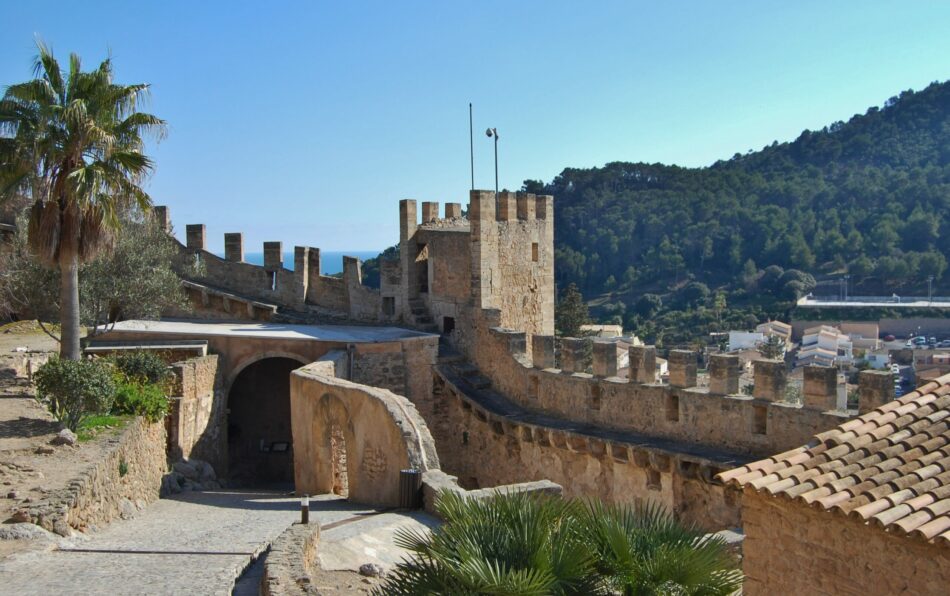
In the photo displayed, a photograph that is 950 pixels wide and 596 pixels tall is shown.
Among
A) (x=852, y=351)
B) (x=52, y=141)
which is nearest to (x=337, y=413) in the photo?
(x=52, y=141)

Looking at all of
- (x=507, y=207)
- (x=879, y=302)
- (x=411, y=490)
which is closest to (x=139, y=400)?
(x=411, y=490)

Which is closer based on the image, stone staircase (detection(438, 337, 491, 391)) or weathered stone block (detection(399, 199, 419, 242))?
stone staircase (detection(438, 337, 491, 391))

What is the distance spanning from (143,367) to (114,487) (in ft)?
14.7

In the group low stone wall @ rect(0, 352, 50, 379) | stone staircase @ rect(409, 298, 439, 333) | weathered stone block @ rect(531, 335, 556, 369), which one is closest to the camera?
weathered stone block @ rect(531, 335, 556, 369)

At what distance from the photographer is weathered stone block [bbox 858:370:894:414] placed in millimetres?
12188

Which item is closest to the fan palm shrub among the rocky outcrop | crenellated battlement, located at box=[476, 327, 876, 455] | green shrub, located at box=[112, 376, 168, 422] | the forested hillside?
crenellated battlement, located at box=[476, 327, 876, 455]

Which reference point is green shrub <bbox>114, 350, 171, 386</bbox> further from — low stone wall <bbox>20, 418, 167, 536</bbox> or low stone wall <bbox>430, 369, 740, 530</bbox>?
low stone wall <bbox>430, 369, 740, 530</bbox>

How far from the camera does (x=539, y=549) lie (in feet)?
21.3

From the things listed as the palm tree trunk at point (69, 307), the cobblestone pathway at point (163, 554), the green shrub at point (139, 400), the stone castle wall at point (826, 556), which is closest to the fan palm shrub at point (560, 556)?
the stone castle wall at point (826, 556)

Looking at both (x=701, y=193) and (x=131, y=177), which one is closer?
(x=131, y=177)

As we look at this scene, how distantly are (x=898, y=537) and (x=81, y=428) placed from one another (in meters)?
10.7

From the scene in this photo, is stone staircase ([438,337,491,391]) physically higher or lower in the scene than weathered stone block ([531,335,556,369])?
lower

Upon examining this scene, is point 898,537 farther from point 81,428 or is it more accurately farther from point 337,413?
point 81,428

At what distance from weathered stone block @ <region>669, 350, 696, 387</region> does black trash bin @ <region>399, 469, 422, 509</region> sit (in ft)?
16.1
